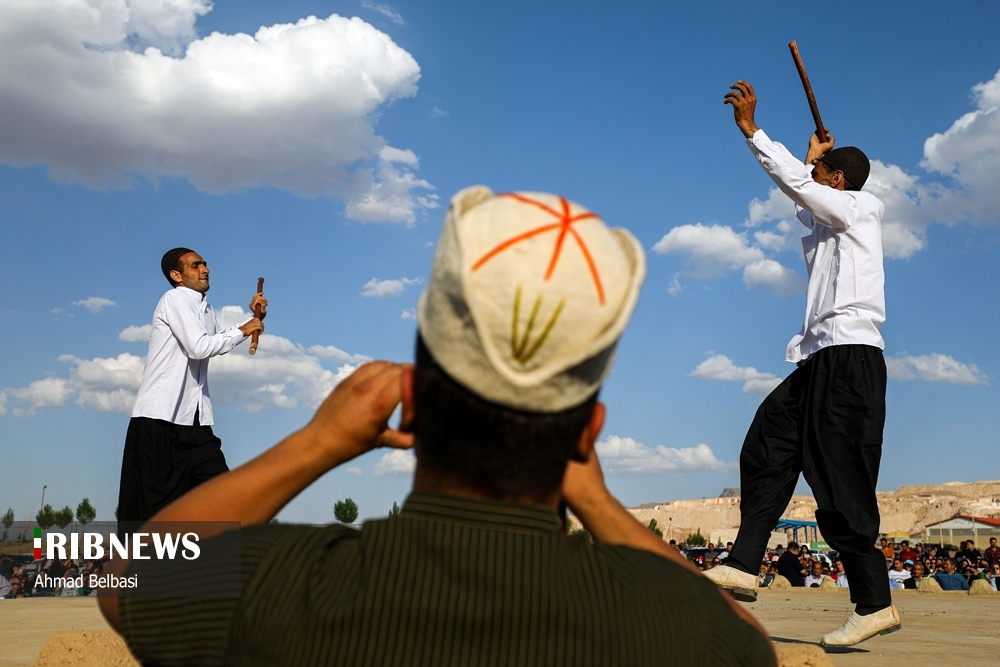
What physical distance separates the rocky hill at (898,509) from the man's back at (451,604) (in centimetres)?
8135

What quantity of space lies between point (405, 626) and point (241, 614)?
0.24 meters

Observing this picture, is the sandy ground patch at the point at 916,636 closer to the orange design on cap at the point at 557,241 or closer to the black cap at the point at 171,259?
the orange design on cap at the point at 557,241

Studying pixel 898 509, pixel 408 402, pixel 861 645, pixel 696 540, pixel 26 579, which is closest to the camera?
pixel 408 402

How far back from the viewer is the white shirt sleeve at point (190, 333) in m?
6.32

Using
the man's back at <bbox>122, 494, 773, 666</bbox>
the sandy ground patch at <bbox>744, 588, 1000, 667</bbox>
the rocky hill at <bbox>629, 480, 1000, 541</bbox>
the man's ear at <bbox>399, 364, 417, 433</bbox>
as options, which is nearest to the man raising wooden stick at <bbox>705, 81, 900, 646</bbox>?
the sandy ground patch at <bbox>744, 588, 1000, 667</bbox>

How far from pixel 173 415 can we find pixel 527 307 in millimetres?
5654

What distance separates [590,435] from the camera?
139 centimetres

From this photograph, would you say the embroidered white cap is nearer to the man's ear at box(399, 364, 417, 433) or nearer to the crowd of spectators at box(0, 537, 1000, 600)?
the man's ear at box(399, 364, 417, 433)

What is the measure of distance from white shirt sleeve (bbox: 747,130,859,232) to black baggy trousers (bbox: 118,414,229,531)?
167 inches

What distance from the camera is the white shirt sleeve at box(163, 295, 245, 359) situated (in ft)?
20.7

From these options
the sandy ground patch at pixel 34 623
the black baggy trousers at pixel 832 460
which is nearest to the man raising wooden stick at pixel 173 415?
the sandy ground patch at pixel 34 623

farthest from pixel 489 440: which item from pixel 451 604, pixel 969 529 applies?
pixel 969 529

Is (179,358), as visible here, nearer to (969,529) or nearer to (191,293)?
(191,293)

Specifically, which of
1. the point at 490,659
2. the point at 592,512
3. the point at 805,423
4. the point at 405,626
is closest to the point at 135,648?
the point at 405,626
